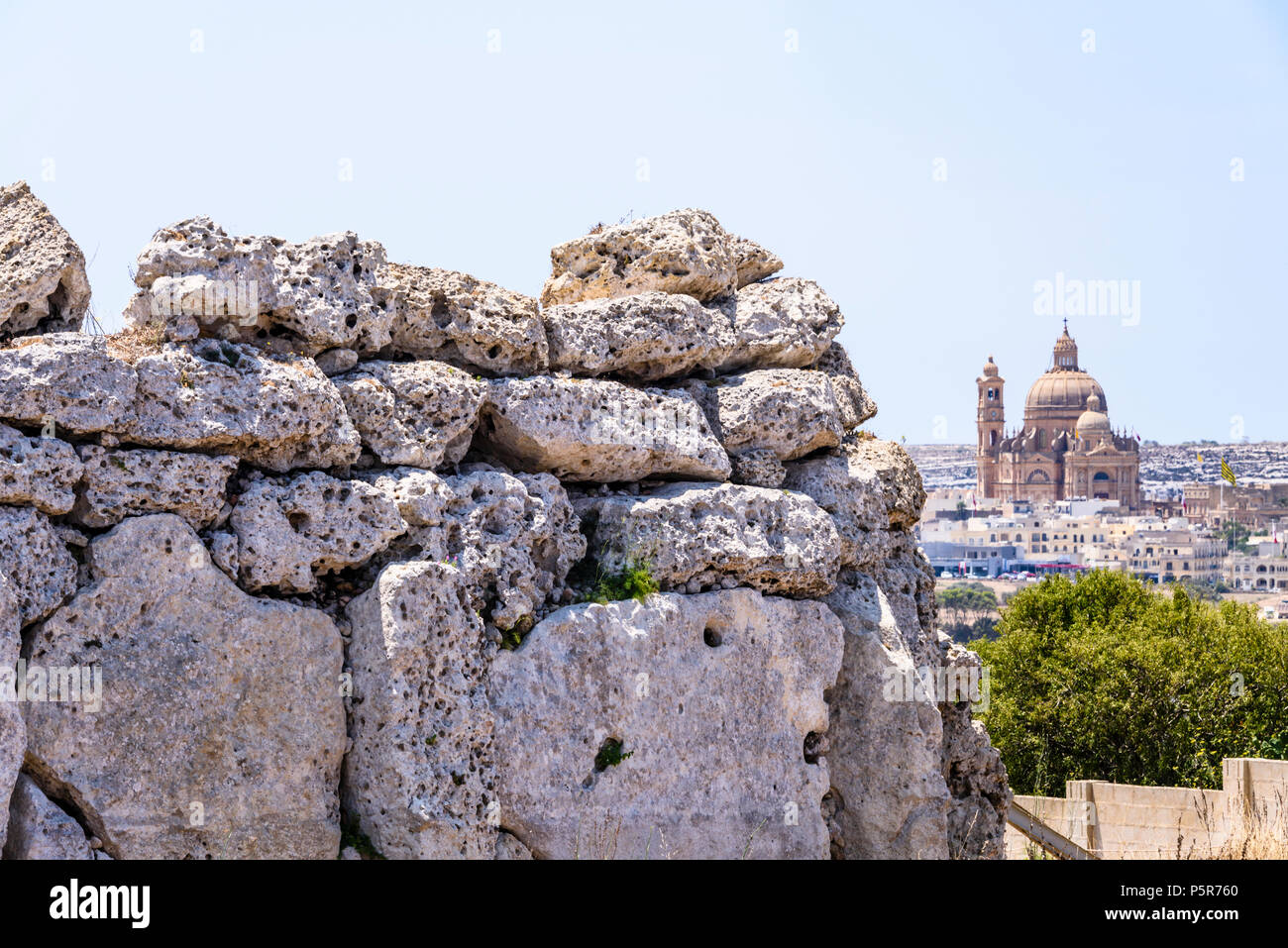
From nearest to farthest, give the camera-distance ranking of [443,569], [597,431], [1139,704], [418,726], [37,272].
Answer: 1. [37,272]
2. [418,726]
3. [443,569]
4. [597,431]
5. [1139,704]

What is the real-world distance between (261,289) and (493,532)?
150 cm

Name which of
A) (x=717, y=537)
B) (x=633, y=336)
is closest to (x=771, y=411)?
(x=633, y=336)

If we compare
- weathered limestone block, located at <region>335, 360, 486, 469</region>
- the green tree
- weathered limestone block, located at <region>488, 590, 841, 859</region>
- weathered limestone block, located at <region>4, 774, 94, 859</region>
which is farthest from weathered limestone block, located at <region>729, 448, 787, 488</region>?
the green tree

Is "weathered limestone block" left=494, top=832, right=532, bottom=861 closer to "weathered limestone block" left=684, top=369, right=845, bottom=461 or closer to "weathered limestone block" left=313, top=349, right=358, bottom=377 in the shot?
"weathered limestone block" left=313, top=349, right=358, bottom=377

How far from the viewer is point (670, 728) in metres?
7.36

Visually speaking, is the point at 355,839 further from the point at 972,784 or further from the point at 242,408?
the point at 972,784

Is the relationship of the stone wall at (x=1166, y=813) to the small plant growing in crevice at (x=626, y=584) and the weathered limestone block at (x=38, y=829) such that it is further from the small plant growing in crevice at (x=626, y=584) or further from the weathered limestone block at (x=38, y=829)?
the weathered limestone block at (x=38, y=829)

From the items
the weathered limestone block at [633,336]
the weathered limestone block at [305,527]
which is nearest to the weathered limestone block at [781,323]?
the weathered limestone block at [633,336]

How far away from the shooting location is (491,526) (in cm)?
720

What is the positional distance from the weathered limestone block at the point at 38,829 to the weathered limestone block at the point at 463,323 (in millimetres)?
2669

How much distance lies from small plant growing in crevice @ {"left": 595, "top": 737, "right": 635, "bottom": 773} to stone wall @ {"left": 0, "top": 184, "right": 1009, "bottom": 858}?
0.05 ft

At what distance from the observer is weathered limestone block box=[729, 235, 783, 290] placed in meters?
9.22

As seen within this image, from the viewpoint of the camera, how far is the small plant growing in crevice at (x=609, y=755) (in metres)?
7.17

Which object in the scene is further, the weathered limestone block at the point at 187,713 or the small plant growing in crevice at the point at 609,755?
the small plant growing in crevice at the point at 609,755
